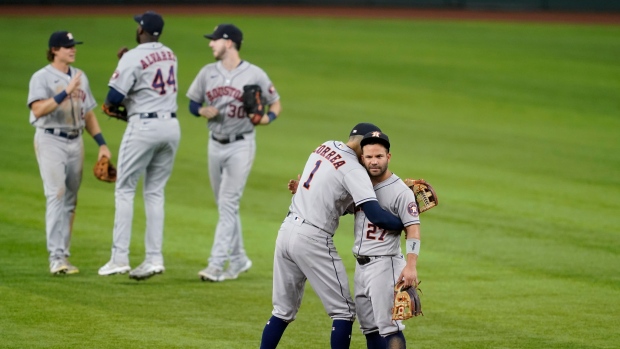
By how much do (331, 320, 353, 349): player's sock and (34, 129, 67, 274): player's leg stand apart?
12.4 ft

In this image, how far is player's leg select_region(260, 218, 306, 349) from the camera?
21.6 feet

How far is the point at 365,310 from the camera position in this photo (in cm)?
648

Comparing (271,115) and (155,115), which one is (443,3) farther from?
(155,115)

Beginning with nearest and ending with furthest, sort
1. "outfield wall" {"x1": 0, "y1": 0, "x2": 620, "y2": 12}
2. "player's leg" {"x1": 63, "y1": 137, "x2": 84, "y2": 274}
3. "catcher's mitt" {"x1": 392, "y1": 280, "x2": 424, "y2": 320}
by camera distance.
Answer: "catcher's mitt" {"x1": 392, "y1": 280, "x2": 424, "y2": 320}
"player's leg" {"x1": 63, "y1": 137, "x2": 84, "y2": 274}
"outfield wall" {"x1": 0, "y1": 0, "x2": 620, "y2": 12}

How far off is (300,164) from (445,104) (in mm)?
6061

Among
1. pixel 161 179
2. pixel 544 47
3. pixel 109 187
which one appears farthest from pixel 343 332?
pixel 544 47

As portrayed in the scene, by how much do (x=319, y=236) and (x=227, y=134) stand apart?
10.9 ft

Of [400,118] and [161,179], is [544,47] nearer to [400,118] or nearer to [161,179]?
[400,118]

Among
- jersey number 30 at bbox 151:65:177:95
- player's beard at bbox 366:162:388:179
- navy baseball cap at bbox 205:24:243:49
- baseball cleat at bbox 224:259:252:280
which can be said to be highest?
navy baseball cap at bbox 205:24:243:49

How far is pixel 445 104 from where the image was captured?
2056 centimetres

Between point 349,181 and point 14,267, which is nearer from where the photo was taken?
point 349,181

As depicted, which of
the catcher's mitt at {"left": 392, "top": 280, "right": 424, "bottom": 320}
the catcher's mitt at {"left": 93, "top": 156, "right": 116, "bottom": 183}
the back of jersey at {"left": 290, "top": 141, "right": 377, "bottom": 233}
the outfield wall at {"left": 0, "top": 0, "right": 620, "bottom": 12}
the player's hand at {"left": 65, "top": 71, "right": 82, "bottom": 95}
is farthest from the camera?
the outfield wall at {"left": 0, "top": 0, "right": 620, "bottom": 12}

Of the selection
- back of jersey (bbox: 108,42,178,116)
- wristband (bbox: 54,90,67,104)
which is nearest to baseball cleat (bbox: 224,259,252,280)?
back of jersey (bbox: 108,42,178,116)

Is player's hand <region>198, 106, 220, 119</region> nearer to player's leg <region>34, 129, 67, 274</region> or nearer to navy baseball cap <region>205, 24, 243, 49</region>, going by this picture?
navy baseball cap <region>205, 24, 243, 49</region>
